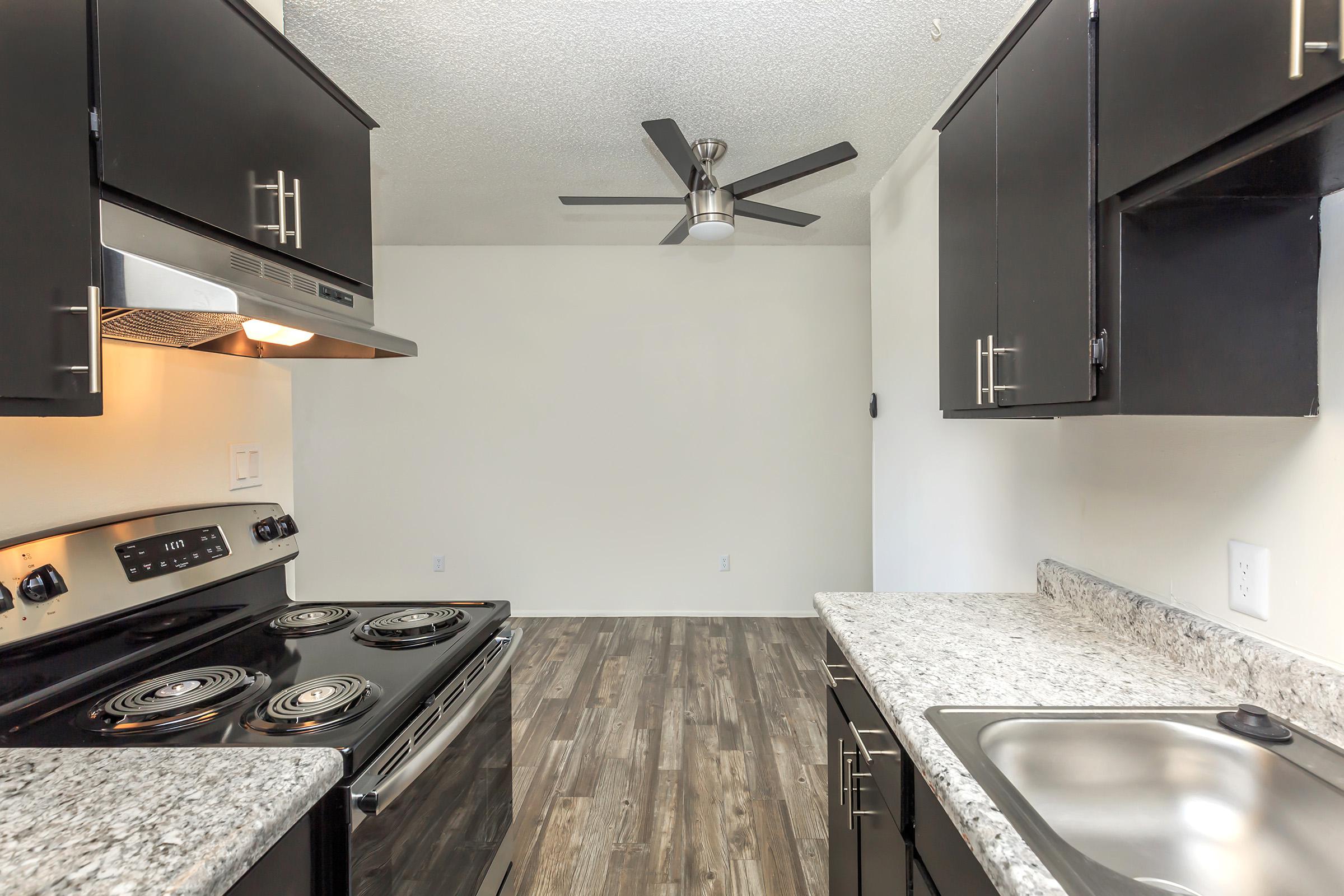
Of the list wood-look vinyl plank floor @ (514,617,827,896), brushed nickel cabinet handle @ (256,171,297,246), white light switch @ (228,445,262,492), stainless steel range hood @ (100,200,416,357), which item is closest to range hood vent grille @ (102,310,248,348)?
stainless steel range hood @ (100,200,416,357)

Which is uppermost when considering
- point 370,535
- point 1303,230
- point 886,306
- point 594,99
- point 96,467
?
point 594,99

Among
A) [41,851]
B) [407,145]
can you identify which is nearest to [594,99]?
[407,145]

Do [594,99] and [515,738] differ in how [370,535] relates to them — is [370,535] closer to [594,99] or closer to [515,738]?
[515,738]

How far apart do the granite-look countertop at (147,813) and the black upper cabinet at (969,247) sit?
1.39 m

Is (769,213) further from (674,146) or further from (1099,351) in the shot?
(1099,351)

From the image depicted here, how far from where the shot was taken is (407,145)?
3.06m

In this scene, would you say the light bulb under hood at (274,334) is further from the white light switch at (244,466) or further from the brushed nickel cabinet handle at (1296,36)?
the brushed nickel cabinet handle at (1296,36)

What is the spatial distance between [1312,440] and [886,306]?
254cm

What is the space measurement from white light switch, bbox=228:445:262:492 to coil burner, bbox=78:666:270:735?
2.13 ft

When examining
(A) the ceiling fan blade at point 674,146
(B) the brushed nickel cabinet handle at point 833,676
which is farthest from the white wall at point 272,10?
(B) the brushed nickel cabinet handle at point 833,676

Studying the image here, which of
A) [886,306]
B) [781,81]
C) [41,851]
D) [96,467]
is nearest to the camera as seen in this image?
[41,851]

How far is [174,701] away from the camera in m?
1.07

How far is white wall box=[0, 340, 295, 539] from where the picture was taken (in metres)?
1.22

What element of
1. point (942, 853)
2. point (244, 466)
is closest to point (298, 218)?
point (244, 466)
